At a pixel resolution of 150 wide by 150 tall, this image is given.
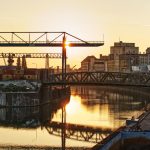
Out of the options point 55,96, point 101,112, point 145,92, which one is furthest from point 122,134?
point 145,92

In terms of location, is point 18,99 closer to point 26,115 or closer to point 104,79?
point 26,115

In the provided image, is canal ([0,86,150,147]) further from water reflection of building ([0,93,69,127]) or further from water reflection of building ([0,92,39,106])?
water reflection of building ([0,92,39,106])

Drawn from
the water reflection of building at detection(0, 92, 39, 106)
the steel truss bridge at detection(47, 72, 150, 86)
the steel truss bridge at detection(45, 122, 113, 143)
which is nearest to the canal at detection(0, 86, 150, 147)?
the steel truss bridge at detection(45, 122, 113, 143)

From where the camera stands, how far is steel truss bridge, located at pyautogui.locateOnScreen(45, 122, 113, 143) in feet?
182

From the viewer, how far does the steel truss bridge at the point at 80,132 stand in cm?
5533

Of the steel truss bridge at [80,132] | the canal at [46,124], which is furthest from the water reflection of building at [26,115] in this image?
the steel truss bridge at [80,132]

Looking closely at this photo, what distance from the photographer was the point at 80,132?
2392 inches

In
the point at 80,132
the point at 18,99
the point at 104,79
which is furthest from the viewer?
the point at 104,79

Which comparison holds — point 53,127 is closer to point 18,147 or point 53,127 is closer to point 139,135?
point 18,147

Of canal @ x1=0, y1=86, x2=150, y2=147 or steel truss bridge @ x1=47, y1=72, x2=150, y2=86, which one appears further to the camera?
steel truss bridge @ x1=47, y1=72, x2=150, y2=86

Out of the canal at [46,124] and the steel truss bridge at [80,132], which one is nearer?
the canal at [46,124]

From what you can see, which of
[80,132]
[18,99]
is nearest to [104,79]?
[18,99]

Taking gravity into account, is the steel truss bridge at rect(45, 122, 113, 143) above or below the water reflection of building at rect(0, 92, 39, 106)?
below

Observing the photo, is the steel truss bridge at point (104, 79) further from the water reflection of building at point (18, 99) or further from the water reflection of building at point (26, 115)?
the water reflection of building at point (26, 115)
